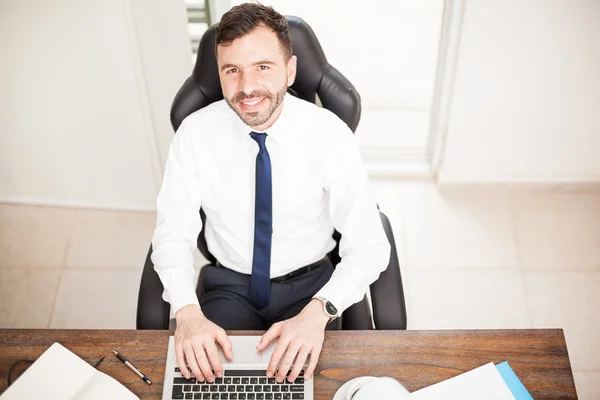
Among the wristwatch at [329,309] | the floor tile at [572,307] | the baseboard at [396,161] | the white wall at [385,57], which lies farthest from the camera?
the white wall at [385,57]

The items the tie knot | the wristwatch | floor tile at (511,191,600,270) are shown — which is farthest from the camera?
floor tile at (511,191,600,270)

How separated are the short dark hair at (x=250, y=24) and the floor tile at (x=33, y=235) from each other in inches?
63.1

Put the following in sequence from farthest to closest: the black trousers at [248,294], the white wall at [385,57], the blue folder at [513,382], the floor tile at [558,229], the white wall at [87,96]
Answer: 1. the white wall at [385,57]
2. the floor tile at [558,229]
3. the white wall at [87,96]
4. the black trousers at [248,294]
5. the blue folder at [513,382]

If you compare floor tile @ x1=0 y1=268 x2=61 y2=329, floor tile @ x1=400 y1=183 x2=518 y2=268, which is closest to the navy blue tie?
floor tile @ x1=400 y1=183 x2=518 y2=268

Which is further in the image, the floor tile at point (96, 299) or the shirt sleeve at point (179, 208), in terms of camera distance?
the floor tile at point (96, 299)

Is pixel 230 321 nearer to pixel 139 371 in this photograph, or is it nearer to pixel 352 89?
pixel 139 371

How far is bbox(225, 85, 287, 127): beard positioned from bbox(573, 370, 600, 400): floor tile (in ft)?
5.02

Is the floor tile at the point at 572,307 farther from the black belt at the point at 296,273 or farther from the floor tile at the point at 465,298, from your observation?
the black belt at the point at 296,273

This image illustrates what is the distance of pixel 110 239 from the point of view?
9.02 feet

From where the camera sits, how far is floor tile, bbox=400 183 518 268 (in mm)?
2617

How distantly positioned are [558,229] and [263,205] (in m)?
1.62

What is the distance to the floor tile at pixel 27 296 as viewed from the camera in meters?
2.49

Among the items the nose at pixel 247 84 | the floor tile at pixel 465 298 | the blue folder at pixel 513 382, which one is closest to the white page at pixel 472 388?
the blue folder at pixel 513 382

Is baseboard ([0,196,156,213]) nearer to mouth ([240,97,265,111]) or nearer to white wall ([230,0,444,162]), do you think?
white wall ([230,0,444,162])
